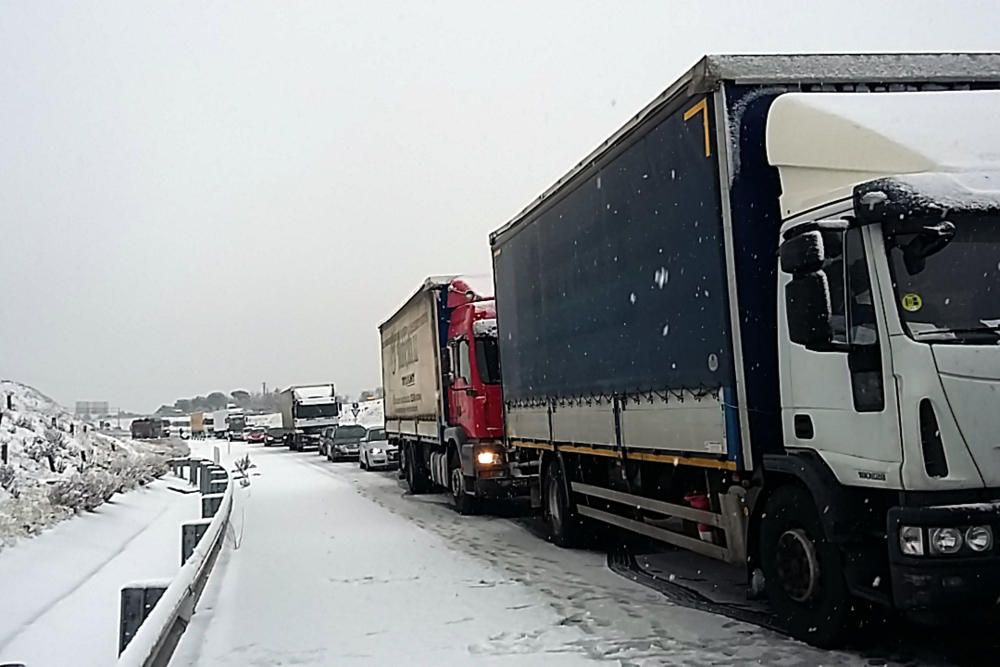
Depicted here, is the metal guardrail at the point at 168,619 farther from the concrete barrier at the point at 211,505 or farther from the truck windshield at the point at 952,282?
the truck windshield at the point at 952,282

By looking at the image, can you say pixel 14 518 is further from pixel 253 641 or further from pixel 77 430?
pixel 77 430

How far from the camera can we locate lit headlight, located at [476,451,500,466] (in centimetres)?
1650

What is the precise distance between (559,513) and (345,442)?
28.5 meters

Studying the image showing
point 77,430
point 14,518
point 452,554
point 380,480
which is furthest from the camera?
point 77,430

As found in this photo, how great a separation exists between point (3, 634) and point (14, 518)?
5426mm

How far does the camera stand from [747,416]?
→ 7.61m

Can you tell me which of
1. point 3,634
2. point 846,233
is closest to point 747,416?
point 846,233

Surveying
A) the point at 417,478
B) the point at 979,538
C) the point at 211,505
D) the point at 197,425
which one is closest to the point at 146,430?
the point at 197,425

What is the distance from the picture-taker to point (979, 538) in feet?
19.8

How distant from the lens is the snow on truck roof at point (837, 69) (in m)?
7.68

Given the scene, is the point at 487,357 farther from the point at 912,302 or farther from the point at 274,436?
the point at 274,436

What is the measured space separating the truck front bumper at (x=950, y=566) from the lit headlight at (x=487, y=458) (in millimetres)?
10720

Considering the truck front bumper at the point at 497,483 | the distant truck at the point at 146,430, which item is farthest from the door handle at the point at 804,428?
the distant truck at the point at 146,430

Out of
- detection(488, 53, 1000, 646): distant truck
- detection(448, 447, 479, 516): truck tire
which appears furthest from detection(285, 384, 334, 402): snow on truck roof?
detection(488, 53, 1000, 646): distant truck
